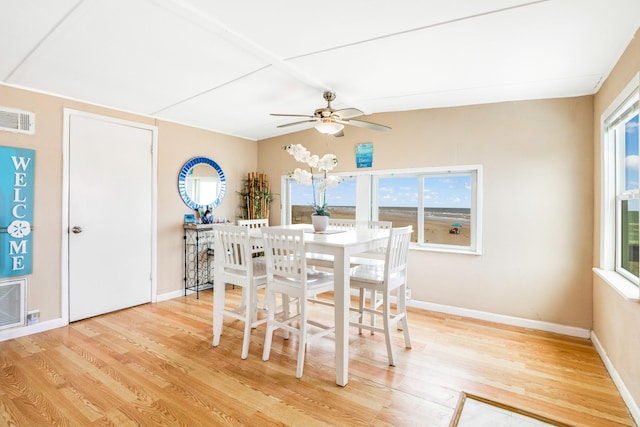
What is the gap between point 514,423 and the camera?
1.81 meters

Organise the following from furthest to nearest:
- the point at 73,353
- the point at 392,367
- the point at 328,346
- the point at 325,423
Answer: the point at 328,346 < the point at 73,353 < the point at 392,367 < the point at 325,423

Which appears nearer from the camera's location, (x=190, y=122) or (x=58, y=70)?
(x=58, y=70)

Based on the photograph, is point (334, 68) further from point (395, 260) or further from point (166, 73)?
point (395, 260)

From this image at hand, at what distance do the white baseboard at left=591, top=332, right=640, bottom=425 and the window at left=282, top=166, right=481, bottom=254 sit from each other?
1256mm

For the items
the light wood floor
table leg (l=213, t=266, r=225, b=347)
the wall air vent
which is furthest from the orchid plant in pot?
the wall air vent

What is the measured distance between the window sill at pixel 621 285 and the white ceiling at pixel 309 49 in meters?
1.54

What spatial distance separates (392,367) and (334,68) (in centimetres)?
240

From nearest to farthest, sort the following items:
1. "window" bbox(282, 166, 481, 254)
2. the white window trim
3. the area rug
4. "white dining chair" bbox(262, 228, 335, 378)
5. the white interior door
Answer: the area rug
"white dining chair" bbox(262, 228, 335, 378)
the white window trim
the white interior door
"window" bbox(282, 166, 481, 254)

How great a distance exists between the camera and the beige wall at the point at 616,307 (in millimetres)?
1903

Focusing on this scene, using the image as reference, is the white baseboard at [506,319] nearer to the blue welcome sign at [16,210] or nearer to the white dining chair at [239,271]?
the white dining chair at [239,271]

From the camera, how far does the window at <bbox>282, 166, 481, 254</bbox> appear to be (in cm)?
359

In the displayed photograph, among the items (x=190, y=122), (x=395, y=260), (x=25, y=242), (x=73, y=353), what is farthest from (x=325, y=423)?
(x=190, y=122)

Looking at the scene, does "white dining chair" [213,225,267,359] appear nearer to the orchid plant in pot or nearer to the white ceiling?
the orchid plant in pot

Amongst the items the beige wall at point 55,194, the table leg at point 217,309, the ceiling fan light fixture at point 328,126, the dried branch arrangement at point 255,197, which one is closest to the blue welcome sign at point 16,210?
the beige wall at point 55,194
